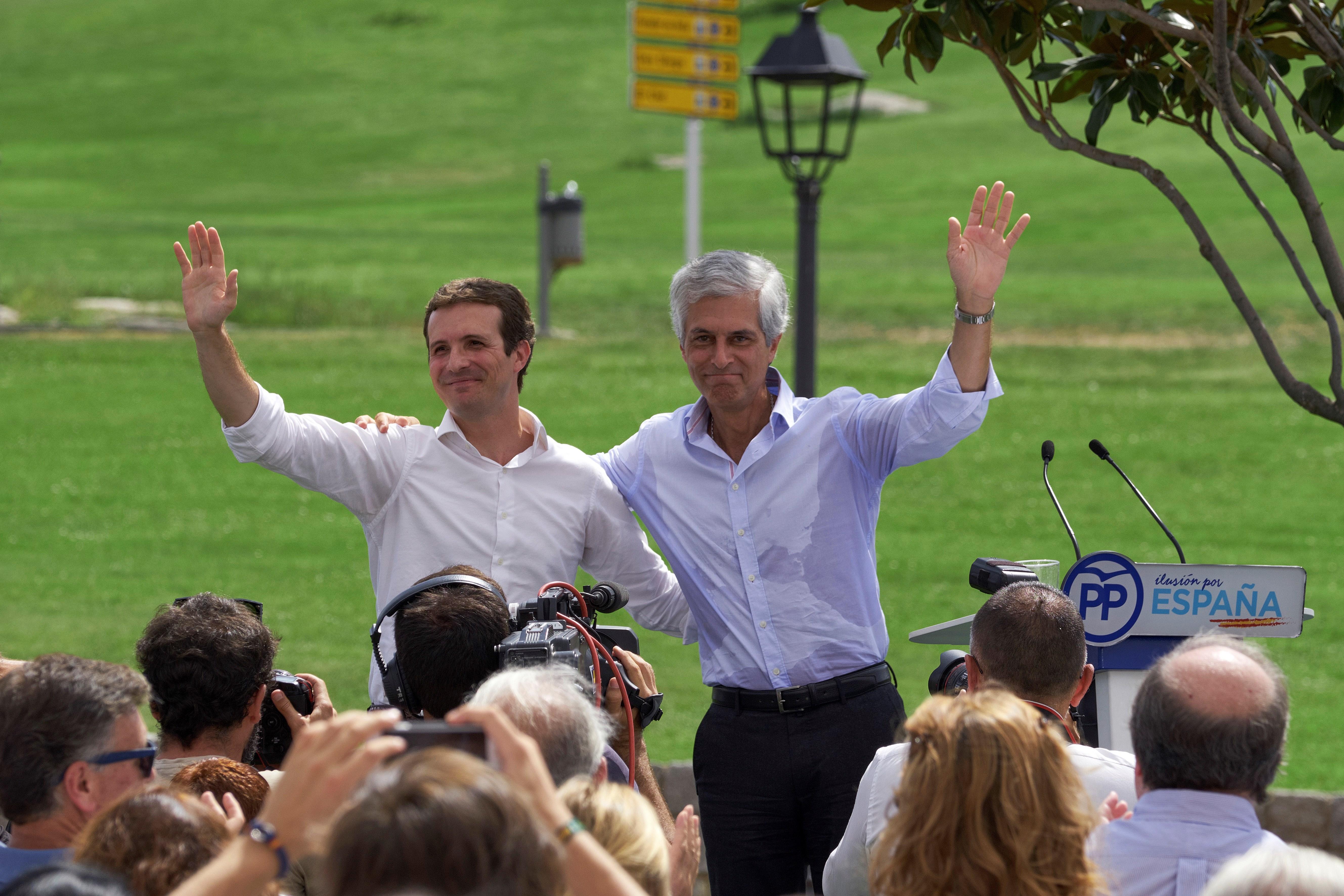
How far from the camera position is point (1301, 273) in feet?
14.3

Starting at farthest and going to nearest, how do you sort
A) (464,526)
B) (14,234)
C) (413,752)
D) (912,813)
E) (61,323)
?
(14,234) < (61,323) < (464,526) < (912,813) < (413,752)

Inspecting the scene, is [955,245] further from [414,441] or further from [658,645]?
[658,645]

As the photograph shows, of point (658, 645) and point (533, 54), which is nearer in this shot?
point (658, 645)

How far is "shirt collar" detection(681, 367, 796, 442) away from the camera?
428 centimetres

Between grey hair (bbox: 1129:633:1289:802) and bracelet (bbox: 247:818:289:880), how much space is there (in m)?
1.51

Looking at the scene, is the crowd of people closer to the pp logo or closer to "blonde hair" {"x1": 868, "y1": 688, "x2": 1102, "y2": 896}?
"blonde hair" {"x1": 868, "y1": 688, "x2": 1102, "y2": 896}

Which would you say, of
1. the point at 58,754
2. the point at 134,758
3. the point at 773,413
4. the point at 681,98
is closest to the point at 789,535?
the point at 773,413

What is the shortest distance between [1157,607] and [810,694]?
3.31 feet

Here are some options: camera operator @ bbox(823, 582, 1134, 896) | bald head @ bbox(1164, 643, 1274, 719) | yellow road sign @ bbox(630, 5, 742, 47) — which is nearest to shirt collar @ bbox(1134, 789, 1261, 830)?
bald head @ bbox(1164, 643, 1274, 719)

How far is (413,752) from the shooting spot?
2.09m

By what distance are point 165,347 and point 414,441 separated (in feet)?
57.1

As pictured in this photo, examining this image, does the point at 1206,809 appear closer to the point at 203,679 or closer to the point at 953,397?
the point at 953,397

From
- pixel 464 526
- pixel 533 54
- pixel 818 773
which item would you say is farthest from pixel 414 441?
pixel 533 54

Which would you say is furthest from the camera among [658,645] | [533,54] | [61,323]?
[533,54]
